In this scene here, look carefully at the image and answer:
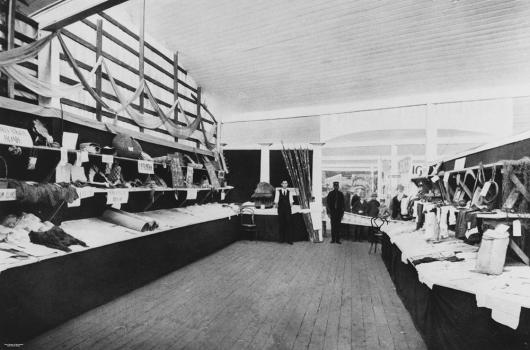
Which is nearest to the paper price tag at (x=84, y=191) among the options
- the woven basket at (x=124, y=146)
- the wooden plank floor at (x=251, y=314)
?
the woven basket at (x=124, y=146)

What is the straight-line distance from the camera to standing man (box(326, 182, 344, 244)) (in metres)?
7.89

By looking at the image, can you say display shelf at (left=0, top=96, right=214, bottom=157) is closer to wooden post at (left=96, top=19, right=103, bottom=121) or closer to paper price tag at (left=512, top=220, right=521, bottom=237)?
wooden post at (left=96, top=19, right=103, bottom=121)

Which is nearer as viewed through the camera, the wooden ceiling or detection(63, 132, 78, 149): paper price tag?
detection(63, 132, 78, 149): paper price tag

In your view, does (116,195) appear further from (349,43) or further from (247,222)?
(349,43)

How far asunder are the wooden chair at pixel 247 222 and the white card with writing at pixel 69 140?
15.6 ft

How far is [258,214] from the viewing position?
825 cm

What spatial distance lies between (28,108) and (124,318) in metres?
2.46

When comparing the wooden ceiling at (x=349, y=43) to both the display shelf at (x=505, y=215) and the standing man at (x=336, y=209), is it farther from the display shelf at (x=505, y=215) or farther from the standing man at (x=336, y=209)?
the display shelf at (x=505, y=215)

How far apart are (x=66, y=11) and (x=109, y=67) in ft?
7.25

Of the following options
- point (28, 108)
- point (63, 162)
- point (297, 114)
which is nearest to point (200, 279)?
point (63, 162)

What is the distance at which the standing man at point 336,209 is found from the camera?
25.9 ft

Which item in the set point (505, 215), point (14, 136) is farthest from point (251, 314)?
point (14, 136)

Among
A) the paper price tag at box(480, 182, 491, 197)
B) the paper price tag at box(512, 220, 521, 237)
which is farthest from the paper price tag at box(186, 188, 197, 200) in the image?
the paper price tag at box(512, 220, 521, 237)

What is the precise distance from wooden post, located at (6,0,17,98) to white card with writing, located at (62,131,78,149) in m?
0.66
